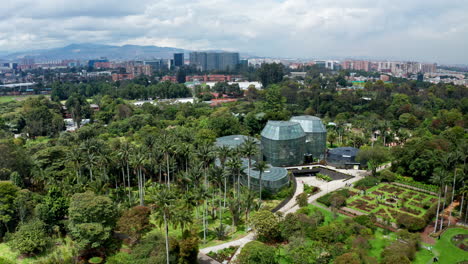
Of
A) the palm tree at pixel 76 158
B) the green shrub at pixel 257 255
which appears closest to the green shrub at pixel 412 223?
the green shrub at pixel 257 255

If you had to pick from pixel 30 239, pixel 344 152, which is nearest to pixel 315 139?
pixel 344 152

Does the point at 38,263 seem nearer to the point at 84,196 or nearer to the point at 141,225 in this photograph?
the point at 84,196

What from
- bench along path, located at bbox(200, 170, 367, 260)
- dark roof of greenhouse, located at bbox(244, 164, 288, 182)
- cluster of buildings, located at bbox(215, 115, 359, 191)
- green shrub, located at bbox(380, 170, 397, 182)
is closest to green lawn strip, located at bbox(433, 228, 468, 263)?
green shrub, located at bbox(380, 170, 397, 182)

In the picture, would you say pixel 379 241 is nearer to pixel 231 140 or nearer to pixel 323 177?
pixel 323 177

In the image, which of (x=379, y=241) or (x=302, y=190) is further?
(x=302, y=190)

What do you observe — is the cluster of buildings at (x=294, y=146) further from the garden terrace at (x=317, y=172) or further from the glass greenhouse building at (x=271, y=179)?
A: the glass greenhouse building at (x=271, y=179)

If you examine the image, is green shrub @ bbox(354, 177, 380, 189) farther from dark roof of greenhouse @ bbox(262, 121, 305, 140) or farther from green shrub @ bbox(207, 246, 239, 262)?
green shrub @ bbox(207, 246, 239, 262)
